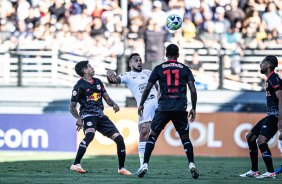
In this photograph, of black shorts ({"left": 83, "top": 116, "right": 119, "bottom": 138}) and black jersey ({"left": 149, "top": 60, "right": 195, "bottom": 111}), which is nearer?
black jersey ({"left": 149, "top": 60, "right": 195, "bottom": 111})

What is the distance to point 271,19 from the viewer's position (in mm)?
18922

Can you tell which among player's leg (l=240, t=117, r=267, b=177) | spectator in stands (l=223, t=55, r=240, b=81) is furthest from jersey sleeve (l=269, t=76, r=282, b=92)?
spectator in stands (l=223, t=55, r=240, b=81)

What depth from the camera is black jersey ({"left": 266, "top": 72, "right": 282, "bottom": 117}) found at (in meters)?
9.27

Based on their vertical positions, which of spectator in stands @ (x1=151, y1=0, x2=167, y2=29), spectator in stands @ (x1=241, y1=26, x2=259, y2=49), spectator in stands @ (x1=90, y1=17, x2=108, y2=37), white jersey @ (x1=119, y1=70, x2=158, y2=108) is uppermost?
spectator in stands @ (x1=151, y1=0, x2=167, y2=29)

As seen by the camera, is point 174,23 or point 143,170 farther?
point 174,23

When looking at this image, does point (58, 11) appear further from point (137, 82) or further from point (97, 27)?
point (137, 82)

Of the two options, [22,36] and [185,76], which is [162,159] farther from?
[22,36]

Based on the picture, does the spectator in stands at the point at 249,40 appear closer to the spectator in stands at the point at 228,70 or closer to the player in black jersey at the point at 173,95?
the spectator in stands at the point at 228,70

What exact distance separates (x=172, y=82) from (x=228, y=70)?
30.5 feet

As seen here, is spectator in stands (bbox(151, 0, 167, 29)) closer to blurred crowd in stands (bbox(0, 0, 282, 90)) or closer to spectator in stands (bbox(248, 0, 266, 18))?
blurred crowd in stands (bbox(0, 0, 282, 90))

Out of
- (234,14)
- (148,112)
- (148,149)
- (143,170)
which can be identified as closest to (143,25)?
(234,14)

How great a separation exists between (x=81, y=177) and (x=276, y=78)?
360 cm

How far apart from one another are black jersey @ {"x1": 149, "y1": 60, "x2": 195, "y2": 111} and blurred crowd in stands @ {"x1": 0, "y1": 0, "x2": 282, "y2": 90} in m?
7.89

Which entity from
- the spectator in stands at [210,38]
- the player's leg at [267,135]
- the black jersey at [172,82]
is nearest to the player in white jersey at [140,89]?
the black jersey at [172,82]
